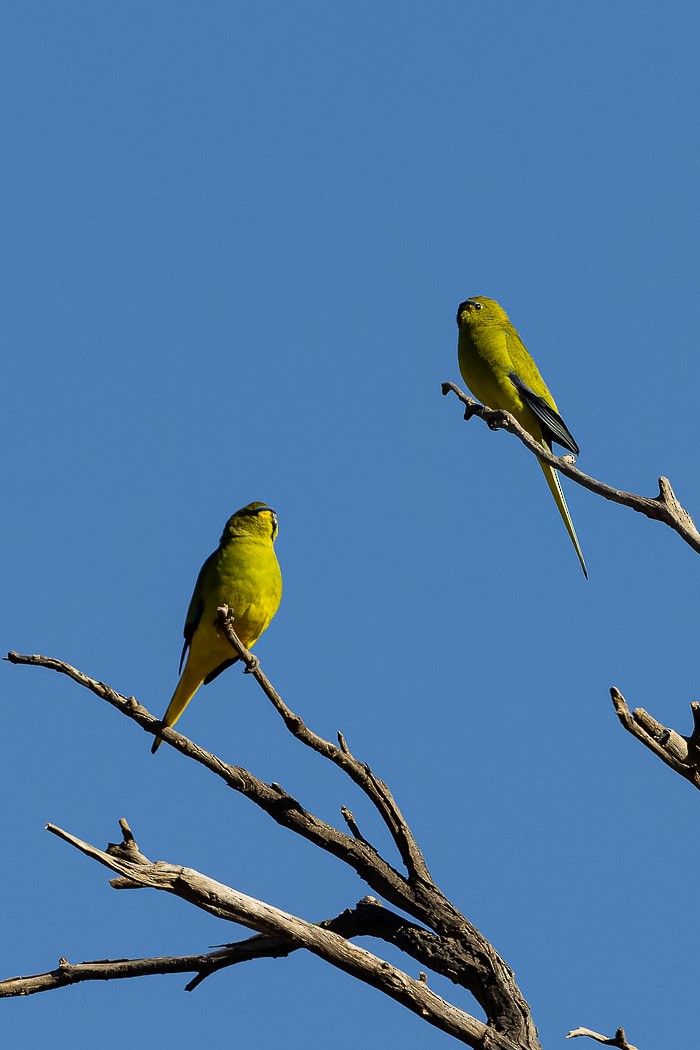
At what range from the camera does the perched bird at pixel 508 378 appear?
28.0 ft

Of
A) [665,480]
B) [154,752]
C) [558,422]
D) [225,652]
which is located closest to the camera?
[665,480]

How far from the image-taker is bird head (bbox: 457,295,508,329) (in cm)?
895

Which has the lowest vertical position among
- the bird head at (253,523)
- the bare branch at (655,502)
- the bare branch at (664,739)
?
the bare branch at (664,739)

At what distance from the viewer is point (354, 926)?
5941mm

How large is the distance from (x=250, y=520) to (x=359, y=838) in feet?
7.56

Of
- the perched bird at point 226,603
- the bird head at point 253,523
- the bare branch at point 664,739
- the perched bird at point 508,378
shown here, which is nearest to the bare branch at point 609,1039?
the bare branch at point 664,739

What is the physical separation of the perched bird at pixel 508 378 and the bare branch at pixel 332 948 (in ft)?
13.4

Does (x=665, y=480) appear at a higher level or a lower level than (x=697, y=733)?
higher

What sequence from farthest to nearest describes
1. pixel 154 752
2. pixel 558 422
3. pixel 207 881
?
pixel 558 422, pixel 154 752, pixel 207 881

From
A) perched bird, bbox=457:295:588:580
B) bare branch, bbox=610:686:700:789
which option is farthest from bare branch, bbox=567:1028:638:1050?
perched bird, bbox=457:295:588:580

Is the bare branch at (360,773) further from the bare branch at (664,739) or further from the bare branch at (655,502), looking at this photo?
the bare branch at (655,502)

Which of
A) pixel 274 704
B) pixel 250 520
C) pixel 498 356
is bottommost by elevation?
pixel 274 704

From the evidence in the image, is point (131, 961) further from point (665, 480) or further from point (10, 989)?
point (665, 480)

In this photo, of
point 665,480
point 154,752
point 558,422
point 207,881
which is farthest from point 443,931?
point 558,422
